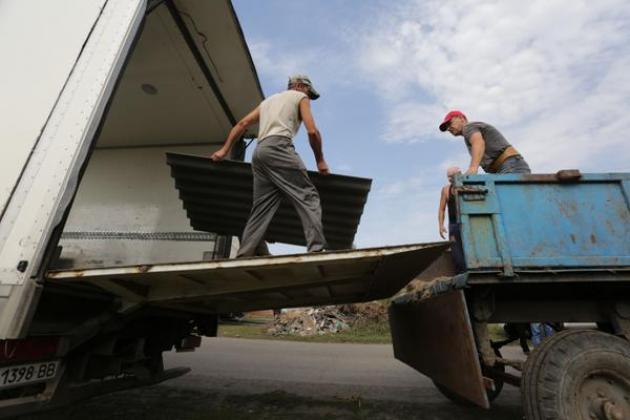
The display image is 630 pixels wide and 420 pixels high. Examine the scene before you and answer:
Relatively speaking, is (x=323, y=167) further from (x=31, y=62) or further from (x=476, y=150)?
(x=31, y=62)

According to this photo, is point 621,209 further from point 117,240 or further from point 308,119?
point 117,240

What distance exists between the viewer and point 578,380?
2.38 meters

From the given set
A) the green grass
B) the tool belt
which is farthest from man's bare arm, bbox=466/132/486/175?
the green grass

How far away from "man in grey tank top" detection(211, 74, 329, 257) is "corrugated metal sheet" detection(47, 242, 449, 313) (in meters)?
0.38

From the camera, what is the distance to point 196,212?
442 cm

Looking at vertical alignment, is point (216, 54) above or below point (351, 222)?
above

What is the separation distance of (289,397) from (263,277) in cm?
233

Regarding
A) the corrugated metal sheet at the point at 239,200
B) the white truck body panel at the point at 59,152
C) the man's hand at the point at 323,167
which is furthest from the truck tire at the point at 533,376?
the white truck body panel at the point at 59,152

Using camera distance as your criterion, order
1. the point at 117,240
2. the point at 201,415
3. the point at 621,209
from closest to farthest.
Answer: the point at 621,209 < the point at 201,415 < the point at 117,240

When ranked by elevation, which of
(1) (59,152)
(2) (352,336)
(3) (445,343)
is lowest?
(3) (445,343)

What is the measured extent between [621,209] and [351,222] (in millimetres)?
2387

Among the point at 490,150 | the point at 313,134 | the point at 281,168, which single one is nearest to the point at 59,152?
the point at 281,168

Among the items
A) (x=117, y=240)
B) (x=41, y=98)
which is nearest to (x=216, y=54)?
(x=41, y=98)

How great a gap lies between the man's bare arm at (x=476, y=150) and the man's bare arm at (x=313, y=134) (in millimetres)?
1316
